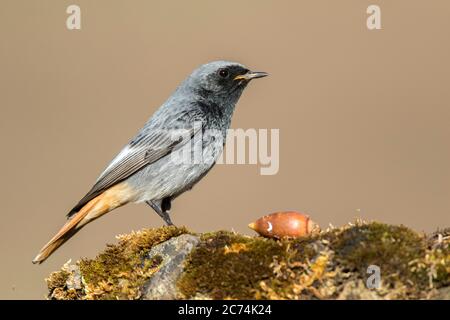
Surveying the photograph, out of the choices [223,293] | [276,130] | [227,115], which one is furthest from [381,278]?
[276,130]

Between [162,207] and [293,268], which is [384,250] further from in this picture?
[162,207]

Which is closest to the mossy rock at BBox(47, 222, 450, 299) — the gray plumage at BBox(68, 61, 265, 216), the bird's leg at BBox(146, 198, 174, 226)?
the gray plumage at BBox(68, 61, 265, 216)

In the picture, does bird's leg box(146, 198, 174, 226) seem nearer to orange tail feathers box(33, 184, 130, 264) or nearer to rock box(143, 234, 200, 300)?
orange tail feathers box(33, 184, 130, 264)

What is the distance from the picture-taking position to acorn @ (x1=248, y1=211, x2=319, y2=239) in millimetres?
5094

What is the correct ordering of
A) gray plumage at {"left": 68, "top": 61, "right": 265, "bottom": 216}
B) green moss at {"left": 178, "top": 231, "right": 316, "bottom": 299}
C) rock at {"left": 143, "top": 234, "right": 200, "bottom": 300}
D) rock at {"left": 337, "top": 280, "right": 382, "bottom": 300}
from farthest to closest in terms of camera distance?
gray plumage at {"left": 68, "top": 61, "right": 265, "bottom": 216} < rock at {"left": 143, "top": 234, "right": 200, "bottom": 300} < green moss at {"left": 178, "top": 231, "right": 316, "bottom": 299} < rock at {"left": 337, "top": 280, "right": 382, "bottom": 300}

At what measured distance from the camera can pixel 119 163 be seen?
25.5ft

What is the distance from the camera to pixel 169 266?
4.83 meters

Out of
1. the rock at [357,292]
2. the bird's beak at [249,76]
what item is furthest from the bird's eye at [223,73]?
the rock at [357,292]

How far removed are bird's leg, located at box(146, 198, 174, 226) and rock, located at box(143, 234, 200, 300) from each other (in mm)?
2598

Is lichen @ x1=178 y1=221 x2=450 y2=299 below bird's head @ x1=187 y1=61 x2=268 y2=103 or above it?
below

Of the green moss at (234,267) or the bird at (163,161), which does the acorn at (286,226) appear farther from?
the bird at (163,161)

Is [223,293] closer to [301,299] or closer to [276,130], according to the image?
[301,299]

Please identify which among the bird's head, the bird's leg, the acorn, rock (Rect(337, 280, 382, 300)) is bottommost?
the bird's leg

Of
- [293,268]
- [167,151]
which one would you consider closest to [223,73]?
[167,151]
